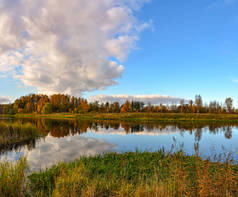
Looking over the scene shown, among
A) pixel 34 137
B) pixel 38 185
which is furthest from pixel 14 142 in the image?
pixel 38 185

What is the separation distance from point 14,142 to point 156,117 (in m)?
49.3

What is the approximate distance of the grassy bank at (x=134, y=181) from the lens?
5.01 m

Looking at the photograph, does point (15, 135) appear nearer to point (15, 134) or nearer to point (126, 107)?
point (15, 134)

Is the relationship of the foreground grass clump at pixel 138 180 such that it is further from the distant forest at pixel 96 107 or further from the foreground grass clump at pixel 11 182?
the distant forest at pixel 96 107

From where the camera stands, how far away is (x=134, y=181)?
7.40 metres

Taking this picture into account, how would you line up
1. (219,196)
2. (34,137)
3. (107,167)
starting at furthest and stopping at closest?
1. (34,137)
2. (107,167)
3. (219,196)

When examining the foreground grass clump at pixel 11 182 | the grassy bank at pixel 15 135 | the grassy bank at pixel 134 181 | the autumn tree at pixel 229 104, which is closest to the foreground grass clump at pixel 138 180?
the grassy bank at pixel 134 181

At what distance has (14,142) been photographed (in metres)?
18.1

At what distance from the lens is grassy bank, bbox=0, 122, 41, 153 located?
17312 millimetres

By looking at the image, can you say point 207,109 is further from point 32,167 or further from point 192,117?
point 32,167

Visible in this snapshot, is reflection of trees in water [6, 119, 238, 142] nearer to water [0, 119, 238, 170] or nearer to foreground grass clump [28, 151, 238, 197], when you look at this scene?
water [0, 119, 238, 170]

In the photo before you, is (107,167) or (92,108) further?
(92,108)

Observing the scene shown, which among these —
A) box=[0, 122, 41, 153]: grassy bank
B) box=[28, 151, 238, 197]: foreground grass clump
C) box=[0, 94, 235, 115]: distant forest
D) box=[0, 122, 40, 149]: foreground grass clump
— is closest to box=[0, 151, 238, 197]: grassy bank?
box=[28, 151, 238, 197]: foreground grass clump

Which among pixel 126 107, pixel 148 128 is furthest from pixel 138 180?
pixel 126 107
